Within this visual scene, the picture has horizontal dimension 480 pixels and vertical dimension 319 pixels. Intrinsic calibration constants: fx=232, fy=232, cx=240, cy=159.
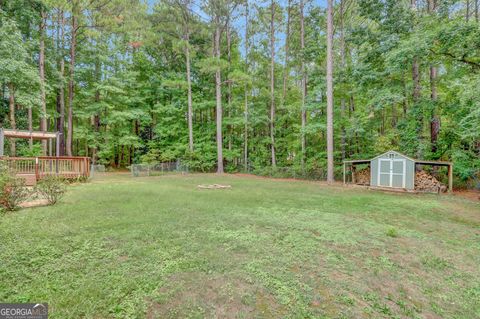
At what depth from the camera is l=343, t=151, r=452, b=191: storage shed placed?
33.2 ft

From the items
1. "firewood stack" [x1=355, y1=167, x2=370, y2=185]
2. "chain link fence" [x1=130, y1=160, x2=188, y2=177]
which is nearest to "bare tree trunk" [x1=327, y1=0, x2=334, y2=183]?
"firewood stack" [x1=355, y1=167, x2=370, y2=185]

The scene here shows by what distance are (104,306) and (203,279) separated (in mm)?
950

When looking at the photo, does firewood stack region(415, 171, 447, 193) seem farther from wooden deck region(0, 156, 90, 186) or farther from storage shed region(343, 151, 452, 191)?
wooden deck region(0, 156, 90, 186)

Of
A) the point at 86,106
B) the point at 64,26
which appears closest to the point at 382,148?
the point at 86,106

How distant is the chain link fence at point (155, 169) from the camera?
1557cm

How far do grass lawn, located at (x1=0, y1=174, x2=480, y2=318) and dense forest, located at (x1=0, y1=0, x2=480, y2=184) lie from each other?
593 cm

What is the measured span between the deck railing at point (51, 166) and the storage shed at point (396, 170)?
14.0 meters

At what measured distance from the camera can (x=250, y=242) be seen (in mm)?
3688

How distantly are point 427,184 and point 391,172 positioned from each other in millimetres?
1526

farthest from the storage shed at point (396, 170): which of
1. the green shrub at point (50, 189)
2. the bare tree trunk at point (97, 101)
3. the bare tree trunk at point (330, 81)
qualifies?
the bare tree trunk at point (97, 101)

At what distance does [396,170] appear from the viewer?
34.7ft

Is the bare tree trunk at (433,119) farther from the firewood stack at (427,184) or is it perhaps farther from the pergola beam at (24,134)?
the pergola beam at (24,134)

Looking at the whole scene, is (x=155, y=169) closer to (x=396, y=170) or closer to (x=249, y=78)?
(x=249, y=78)

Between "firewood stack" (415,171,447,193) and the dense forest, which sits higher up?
the dense forest
